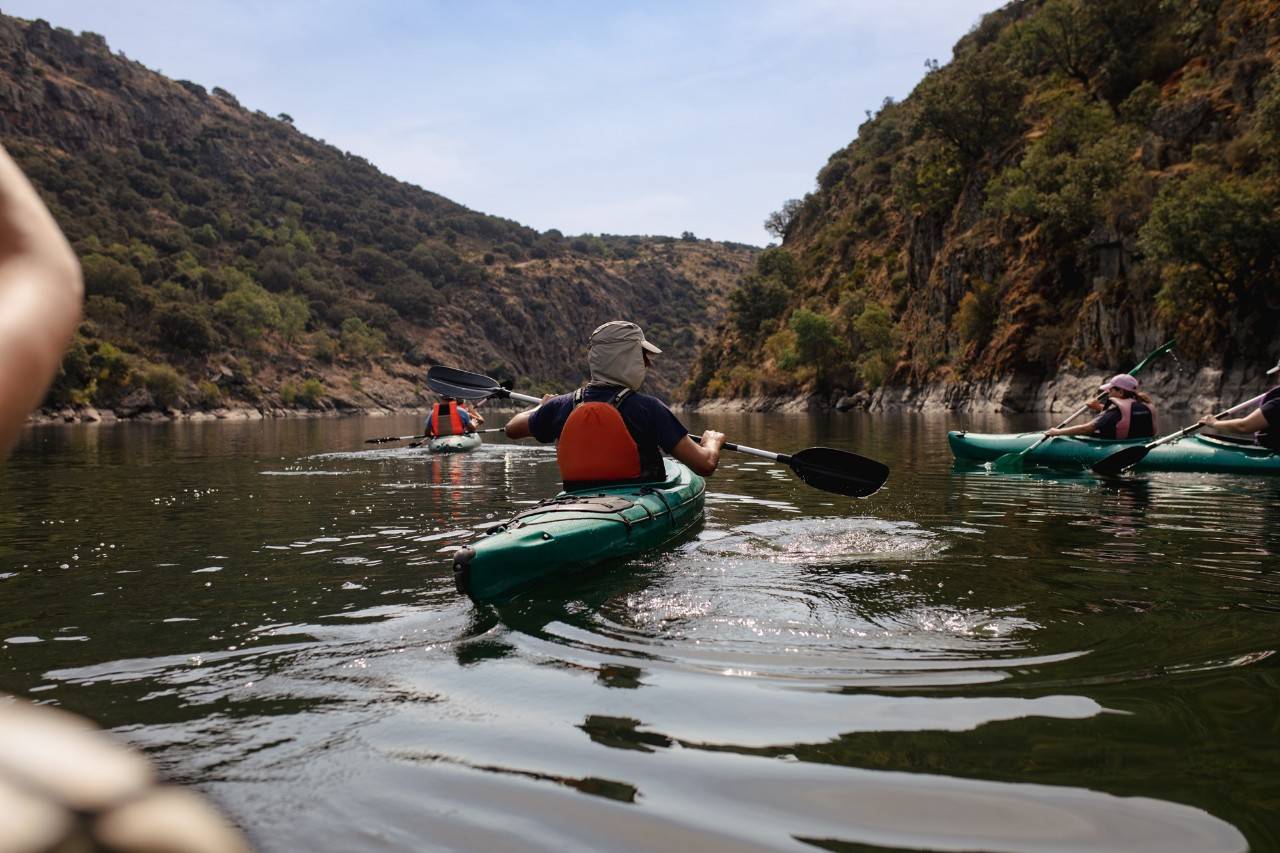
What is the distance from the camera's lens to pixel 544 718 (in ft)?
12.0

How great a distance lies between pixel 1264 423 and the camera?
11.7 metres

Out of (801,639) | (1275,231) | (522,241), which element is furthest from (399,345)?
(801,639)

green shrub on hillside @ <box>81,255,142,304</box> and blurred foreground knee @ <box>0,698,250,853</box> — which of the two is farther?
green shrub on hillside @ <box>81,255,142,304</box>

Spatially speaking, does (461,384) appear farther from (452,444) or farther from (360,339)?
(360,339)

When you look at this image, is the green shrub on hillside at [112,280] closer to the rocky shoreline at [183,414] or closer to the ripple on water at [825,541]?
the rocky shoreline at [183,414]

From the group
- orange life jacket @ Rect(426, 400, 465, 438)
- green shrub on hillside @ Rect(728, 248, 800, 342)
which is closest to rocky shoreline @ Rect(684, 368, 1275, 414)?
green shrub on hillside @ Rect(728, 248, 800, 342)

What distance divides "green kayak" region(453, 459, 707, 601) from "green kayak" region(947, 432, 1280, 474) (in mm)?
7523

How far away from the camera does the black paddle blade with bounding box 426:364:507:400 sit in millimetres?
11508

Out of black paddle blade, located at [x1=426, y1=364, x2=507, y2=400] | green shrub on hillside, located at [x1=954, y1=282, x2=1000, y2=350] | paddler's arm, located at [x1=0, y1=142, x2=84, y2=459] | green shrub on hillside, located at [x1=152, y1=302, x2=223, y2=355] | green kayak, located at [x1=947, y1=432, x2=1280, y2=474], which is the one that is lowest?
green kayak, located at [x1=947, y1=432, x2=1280, y2=474]

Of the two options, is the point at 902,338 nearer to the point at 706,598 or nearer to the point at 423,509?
the point at 423,509

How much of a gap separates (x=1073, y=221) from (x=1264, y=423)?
30047mm

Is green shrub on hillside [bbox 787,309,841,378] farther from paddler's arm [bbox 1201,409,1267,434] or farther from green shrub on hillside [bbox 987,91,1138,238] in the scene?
paddler's arm [bbox 1201,409,1267,434]

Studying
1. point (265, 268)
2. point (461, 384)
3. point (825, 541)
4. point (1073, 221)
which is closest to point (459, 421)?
point (461, 384)

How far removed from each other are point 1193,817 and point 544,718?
225cm
